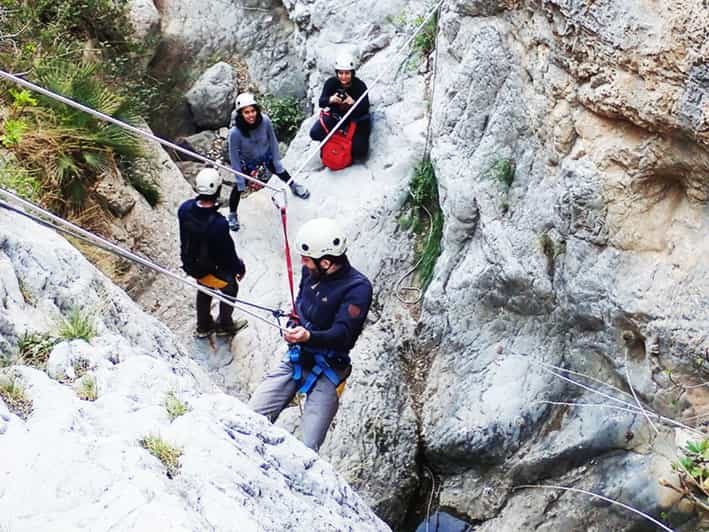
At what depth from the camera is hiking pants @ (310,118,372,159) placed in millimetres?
8797

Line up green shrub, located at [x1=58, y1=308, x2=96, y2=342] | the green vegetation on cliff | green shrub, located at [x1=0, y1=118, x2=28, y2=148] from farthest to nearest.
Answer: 1. the green vegetation on cliff
2. green shrub, located at [x1=0, y1=118, x2=28, y2=148]
3. green shrub, located at [x1=58, y1=308, x2=96, y2=342]

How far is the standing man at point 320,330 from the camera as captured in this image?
5.50 metres

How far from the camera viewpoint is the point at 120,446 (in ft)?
10.8

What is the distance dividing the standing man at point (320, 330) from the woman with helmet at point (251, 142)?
2.72 m

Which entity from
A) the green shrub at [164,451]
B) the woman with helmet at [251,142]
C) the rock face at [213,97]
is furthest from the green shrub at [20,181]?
the rock face at [213,97]

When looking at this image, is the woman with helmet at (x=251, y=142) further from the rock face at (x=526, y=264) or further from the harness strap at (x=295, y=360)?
the harness strap at (x=295, y=360)

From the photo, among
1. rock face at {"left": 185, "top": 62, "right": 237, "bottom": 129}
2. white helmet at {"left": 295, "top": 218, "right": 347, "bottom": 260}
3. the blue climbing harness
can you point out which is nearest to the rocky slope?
the blue climbing harness

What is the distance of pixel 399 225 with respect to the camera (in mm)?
8492

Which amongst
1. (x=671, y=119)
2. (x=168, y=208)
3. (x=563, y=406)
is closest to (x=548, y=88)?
(x=671, y=119)

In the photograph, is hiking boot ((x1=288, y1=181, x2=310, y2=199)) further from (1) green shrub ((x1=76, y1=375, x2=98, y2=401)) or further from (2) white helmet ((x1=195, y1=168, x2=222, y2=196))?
(1) green shrub ((x1=76, y1=375, x2=98, y2=401))

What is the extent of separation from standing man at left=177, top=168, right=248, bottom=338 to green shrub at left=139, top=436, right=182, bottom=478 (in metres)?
3.37

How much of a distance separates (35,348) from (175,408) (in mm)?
854

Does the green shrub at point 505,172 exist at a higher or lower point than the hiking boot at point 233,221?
higher

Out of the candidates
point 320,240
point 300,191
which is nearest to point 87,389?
point 320,240
